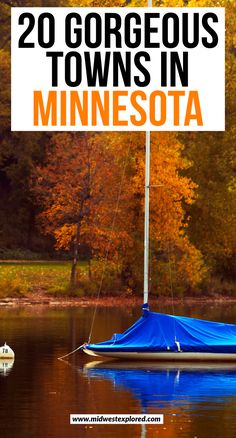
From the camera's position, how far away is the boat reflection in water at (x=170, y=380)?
41.2m

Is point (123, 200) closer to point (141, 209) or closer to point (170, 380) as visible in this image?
point (141, 209)

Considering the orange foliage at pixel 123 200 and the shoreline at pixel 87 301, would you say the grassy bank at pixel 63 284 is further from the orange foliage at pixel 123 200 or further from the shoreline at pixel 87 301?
the orange foliage at pixel 123 200

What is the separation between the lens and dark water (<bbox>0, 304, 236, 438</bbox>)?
3491cm

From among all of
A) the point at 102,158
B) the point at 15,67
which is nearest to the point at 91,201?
the point at 102,158

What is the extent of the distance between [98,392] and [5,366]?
26.7 feet

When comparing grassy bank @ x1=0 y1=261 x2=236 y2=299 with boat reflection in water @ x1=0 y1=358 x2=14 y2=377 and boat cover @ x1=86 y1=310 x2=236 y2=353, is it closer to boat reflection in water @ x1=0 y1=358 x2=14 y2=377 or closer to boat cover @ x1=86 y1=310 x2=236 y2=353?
boat reflection in water @ x1=0 y1=358 x2=14 y2=377

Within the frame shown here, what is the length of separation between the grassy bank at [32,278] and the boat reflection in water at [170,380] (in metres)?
30.2

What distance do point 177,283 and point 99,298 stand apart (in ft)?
19.2

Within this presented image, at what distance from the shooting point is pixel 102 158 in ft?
273

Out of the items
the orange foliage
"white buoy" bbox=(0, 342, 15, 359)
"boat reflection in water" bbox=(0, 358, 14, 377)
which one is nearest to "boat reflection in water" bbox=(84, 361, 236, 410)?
"boat reflection in water" bbox=(0, 358, 14, 377)

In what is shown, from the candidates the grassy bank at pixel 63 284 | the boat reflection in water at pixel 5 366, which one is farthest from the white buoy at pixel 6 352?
the grassy bank at pixel 63 284

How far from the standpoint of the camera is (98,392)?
42.4 meters

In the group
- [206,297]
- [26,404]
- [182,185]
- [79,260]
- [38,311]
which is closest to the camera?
[26,404]

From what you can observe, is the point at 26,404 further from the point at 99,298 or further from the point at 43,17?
the point at 99,298
